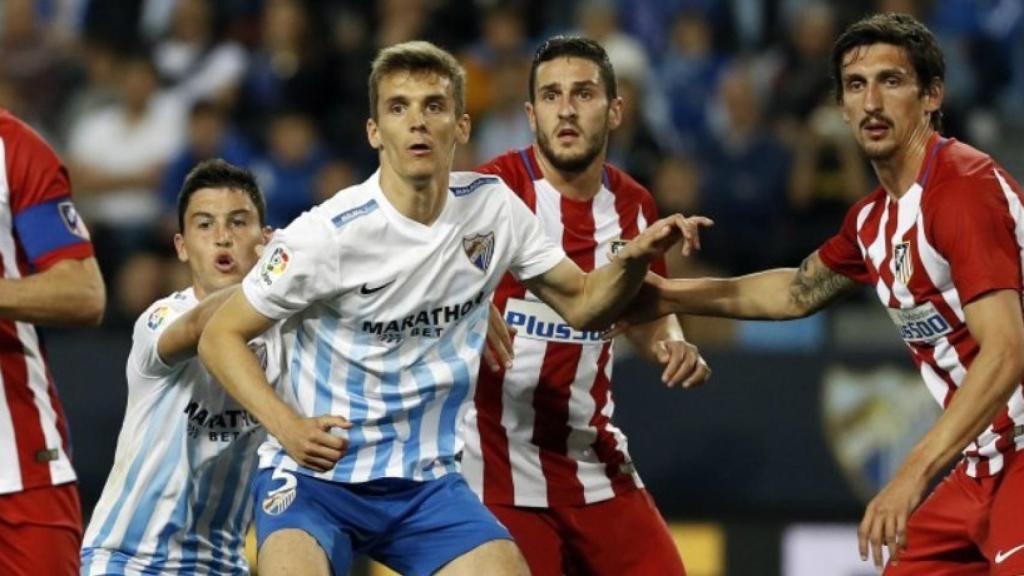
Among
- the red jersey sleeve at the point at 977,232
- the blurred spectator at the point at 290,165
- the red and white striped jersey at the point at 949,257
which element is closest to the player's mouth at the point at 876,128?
the red and white striped jersey at the point at 949,257

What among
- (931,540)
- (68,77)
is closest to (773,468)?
(931,540)

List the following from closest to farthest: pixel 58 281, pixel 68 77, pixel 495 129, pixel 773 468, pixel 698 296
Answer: pixel 58 281 < pixel 698 296 < pixel 773 468 < pixel 495 129 < pixel 68 77

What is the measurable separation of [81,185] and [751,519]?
16.3ft

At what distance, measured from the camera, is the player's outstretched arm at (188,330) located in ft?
20.4

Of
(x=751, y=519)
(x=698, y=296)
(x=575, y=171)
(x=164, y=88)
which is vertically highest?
(x=164, y=88)

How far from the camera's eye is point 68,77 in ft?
43.2

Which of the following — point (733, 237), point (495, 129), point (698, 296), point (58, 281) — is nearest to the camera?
point (58, 281)

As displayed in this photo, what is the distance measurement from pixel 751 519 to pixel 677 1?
450cm

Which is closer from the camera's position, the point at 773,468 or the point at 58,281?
the point at 58,281

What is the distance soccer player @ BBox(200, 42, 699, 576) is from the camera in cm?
585

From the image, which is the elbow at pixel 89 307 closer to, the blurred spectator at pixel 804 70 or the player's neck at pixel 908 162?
the player's neck at pixel 908 162

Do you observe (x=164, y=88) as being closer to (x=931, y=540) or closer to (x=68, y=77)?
(x=68, y=77)

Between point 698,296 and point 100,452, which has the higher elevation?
point 698,296

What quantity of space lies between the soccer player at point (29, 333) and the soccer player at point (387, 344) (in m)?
0.54
